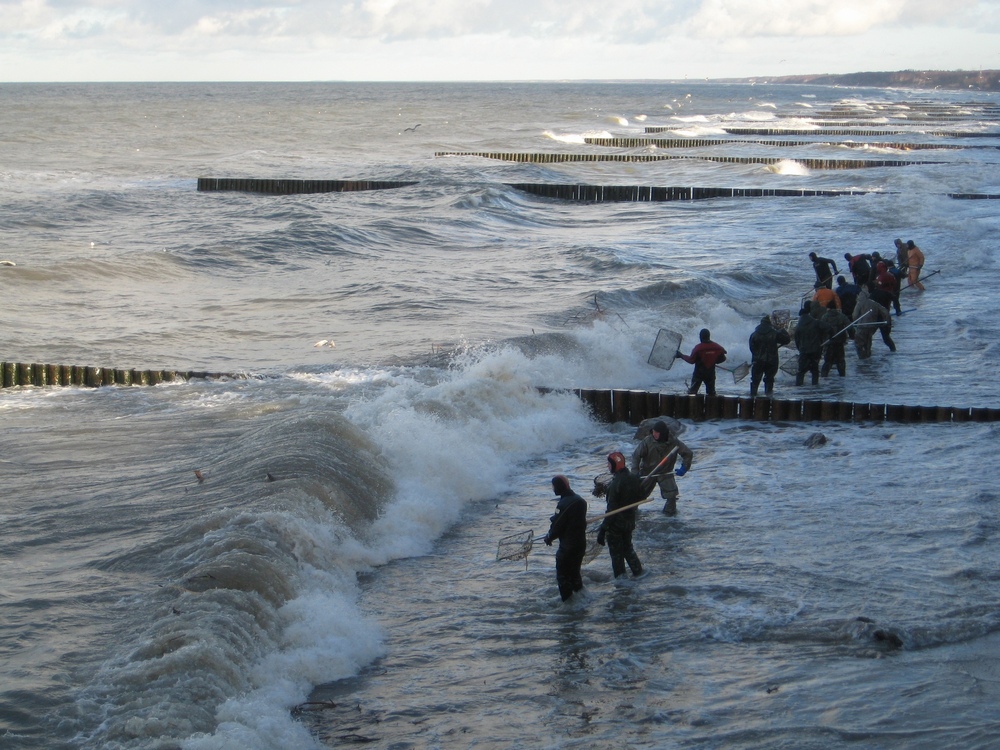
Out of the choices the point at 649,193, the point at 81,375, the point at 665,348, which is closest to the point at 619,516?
the point at 665,348

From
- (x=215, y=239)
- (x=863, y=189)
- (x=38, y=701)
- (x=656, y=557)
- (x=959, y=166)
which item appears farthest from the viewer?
(x=959, y=166)

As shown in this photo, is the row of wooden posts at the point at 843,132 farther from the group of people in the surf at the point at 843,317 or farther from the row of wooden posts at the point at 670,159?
the group of people in the surf at the point at 843,317

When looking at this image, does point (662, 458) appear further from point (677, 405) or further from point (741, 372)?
point (741, 372)

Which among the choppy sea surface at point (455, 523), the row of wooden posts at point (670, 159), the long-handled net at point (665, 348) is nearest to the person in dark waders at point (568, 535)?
the choppy sea surface at point (455, 523)

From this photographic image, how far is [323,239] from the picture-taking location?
30.0 m

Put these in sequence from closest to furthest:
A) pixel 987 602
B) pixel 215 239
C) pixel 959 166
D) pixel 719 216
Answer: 1. pixel 987 602
2. pixel 215 239
3. pixel 719 216
4. pixel 959 166

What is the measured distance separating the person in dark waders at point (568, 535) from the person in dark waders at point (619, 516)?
42 centimetres

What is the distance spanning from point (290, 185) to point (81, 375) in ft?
103

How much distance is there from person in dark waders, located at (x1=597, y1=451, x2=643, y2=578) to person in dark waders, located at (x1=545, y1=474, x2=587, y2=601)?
1.36 ft

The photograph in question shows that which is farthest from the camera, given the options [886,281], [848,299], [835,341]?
[886,281]

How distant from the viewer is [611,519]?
29.0 feet

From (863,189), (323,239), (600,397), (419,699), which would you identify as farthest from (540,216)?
(419,699)

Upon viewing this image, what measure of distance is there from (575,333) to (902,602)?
10.5 metres

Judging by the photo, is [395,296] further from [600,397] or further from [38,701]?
[38,701]
